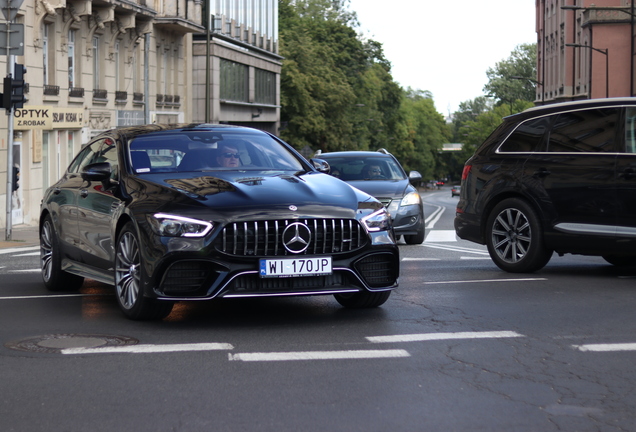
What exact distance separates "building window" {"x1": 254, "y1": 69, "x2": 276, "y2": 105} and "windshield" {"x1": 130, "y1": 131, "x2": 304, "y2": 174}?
178 ft

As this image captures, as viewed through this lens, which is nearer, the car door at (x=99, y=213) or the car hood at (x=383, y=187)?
the car door at (x=99, y=213)

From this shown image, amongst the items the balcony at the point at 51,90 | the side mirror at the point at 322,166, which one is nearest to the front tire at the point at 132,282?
the side mirror at the point at 322,166

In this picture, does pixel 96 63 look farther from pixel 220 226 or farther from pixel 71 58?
pixel 220 226

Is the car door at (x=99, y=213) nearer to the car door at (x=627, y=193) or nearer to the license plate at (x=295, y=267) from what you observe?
the license plate at (x=295, y=267)

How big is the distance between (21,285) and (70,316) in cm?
282

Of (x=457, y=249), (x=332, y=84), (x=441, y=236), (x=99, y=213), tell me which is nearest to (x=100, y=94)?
(x=441, y=236)

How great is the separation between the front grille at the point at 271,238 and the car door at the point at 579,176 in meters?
3.87

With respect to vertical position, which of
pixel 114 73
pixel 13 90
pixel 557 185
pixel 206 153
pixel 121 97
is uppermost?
pixel 114 73

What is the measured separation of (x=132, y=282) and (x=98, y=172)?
4.00 ft

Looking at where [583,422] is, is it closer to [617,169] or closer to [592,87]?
[617,169]

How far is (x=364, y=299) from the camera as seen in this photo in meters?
9.11

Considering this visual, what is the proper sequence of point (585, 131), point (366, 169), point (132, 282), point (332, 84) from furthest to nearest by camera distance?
1. point (332, 84)
2. point (366, 169)
3. point (585, 131)
4. point (132, 282)

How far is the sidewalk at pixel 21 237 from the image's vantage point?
21741mm

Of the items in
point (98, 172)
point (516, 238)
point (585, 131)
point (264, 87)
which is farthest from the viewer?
point (264, 87)
